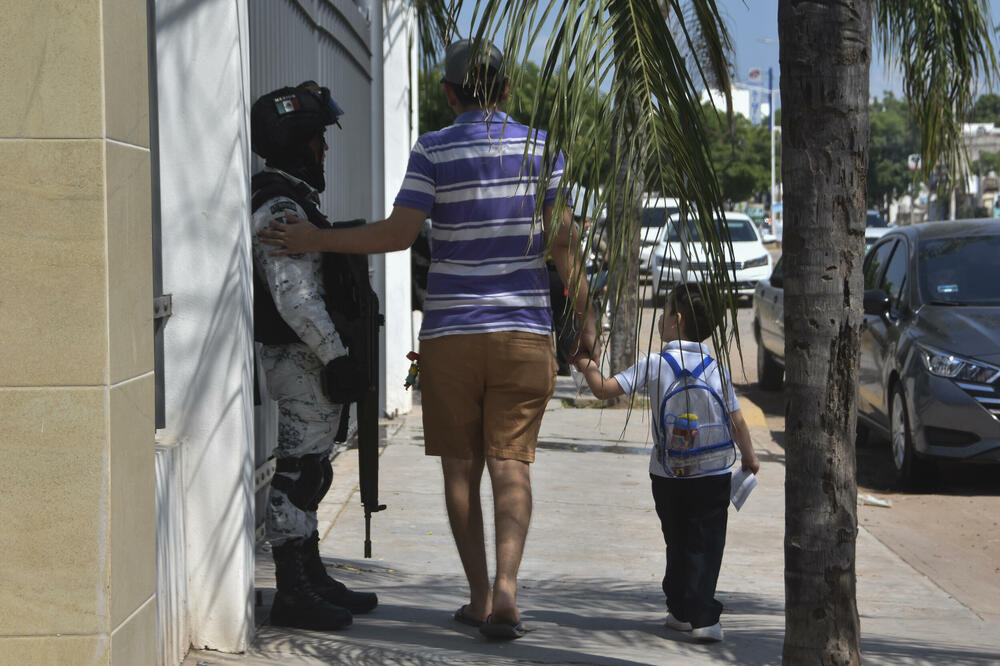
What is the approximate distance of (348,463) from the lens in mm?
8305

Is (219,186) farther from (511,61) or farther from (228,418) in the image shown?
(511,61)

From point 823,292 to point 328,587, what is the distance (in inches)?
92.4

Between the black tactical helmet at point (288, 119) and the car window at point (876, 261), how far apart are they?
20.7 feet

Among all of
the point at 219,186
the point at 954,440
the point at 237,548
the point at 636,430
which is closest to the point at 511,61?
the point at 219,186

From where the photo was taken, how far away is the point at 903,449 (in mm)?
8617

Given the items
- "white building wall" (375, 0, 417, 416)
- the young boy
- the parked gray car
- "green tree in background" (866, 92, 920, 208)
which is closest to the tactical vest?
the young boy

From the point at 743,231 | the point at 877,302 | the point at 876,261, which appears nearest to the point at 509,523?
the point at 877,302

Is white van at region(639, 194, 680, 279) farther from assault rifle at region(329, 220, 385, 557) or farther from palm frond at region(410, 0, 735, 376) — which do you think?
assault rifle at region(329, 220, 385, 557)

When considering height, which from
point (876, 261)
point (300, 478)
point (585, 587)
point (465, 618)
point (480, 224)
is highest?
point (480, 224)

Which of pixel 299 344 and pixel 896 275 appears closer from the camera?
pixel 299 344

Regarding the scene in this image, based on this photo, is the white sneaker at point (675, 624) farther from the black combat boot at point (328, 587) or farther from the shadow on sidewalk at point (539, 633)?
the black combat boot at point (328, 587)

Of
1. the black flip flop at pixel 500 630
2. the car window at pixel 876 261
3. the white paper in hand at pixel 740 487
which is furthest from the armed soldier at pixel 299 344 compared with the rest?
the car window at pixel 876 261

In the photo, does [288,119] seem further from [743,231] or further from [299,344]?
[743,231]

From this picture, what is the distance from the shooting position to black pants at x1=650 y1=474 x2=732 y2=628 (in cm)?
477
